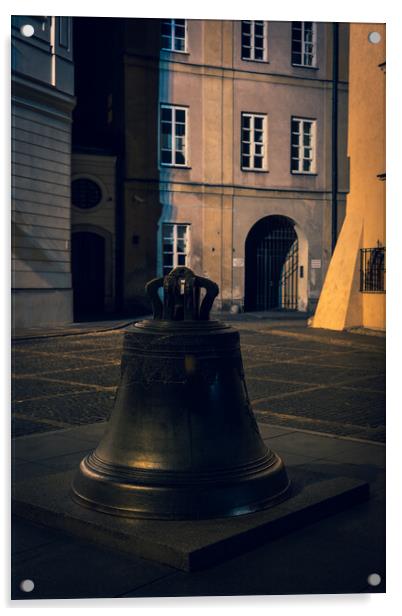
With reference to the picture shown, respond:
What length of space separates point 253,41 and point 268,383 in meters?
4.39

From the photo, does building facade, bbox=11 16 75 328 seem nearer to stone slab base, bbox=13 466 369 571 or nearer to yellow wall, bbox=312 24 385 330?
stone slab base, bbox=13 466 369 571

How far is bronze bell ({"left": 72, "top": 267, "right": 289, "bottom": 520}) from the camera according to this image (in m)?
3.13

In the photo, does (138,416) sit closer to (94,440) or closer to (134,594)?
(134,594)

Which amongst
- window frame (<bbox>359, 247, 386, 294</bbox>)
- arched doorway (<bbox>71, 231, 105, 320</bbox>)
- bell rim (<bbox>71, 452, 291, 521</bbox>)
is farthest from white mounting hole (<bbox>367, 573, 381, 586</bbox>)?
window frame (<bbox>359, 247, 386, 294</bbox>)

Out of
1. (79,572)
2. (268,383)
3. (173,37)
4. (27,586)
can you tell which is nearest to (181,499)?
(79,572)

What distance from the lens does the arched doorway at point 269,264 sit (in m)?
5.33

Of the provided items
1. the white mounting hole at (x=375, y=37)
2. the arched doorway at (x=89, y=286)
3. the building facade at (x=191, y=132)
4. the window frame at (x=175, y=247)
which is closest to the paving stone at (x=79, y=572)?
the building facade at (x=191, y=132)

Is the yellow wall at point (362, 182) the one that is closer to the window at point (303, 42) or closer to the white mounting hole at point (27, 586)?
the window at point (303, 42)

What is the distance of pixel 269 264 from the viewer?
237 inches

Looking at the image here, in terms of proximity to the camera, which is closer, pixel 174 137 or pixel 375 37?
pixel 375 37

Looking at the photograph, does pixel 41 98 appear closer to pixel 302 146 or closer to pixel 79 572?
pixel 302 146

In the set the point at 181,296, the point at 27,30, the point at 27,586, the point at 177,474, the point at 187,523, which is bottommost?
the point at 27,586

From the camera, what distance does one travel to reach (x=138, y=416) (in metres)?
3.29
